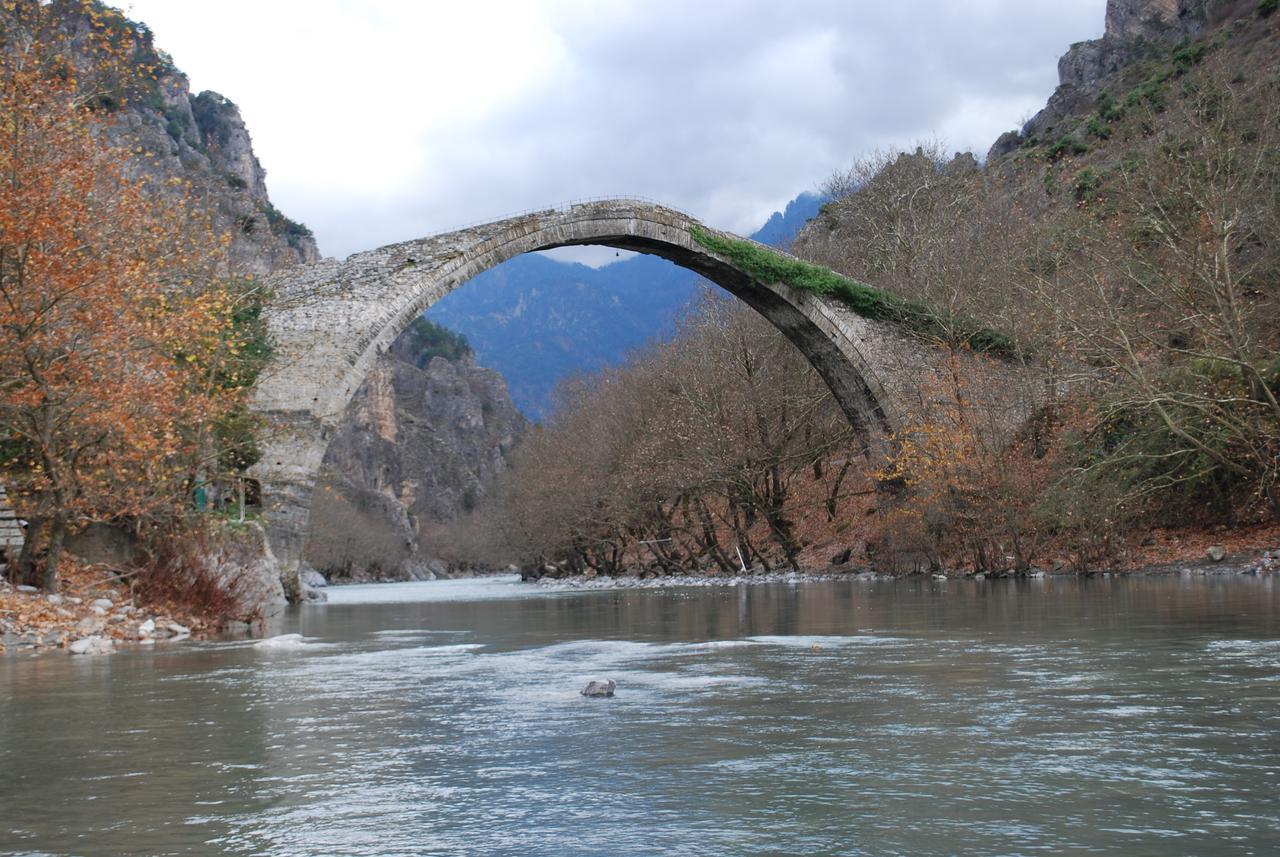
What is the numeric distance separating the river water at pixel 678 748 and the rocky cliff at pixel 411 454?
155ft

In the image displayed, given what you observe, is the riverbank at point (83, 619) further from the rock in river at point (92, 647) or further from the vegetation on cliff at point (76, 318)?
the vegetation on cliff at point (76, 318)

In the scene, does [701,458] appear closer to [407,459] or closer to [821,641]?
[821,641]

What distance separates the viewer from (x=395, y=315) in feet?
65.8

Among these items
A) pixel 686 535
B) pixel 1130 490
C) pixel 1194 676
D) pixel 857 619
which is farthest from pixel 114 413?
pixel 686 535

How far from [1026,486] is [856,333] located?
A: 7179 millimetres

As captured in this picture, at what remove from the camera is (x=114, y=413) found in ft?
32.2

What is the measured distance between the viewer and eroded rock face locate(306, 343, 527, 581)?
62.2 meters

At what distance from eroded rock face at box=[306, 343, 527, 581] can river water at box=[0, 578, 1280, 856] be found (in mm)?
46435

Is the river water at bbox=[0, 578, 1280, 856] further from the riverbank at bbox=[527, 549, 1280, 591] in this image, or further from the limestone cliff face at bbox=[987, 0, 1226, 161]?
the limestone cliff face at bbox=[987, 0, 1226, 161]

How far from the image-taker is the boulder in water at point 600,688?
5.75 metres

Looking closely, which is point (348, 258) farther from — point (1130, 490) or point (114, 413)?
point (1130, 490)

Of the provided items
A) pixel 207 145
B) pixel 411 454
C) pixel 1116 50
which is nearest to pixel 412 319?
pixel 207 145

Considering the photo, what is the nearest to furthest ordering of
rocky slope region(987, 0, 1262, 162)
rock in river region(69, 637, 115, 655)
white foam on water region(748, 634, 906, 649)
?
white foam on water region(748, 634, 906, 649), rock in river region(69, 637, 115, 655), rocky slope region(987, 0, 1262, 162)

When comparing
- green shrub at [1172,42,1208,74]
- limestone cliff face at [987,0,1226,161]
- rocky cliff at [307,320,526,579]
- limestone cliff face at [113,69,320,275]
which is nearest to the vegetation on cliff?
limestone cliff face at [113,69,320,275]
